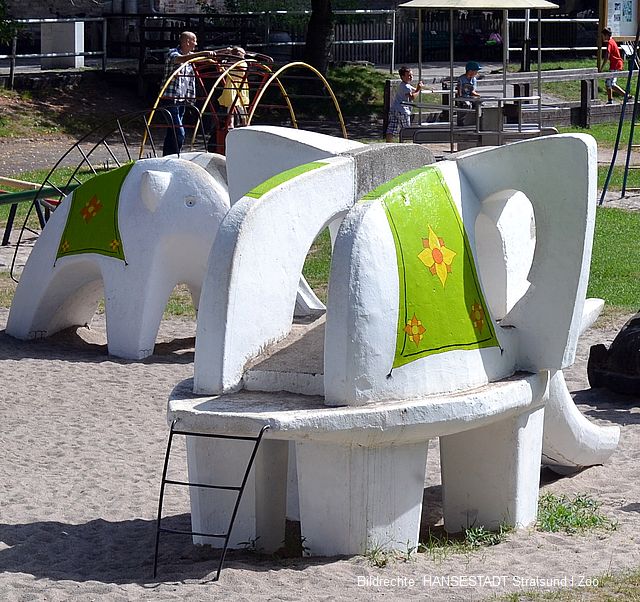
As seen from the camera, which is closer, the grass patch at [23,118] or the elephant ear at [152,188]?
the elephant ear at [152,188]

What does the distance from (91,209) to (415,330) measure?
540 centimetres

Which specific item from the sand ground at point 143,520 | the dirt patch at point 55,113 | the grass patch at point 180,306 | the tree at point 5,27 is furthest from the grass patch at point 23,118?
A: the sand ground at point 143,520

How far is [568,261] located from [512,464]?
961 mm

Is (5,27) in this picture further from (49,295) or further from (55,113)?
(49,295)

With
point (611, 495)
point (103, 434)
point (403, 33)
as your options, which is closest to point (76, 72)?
point (403, 33)

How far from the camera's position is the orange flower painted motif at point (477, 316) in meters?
5.82

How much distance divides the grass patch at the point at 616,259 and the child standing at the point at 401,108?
207 inches

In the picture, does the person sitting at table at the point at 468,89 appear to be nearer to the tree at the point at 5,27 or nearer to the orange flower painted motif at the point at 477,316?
the tree at the point at 5,27

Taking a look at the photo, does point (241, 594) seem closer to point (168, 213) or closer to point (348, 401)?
point (348, 401)

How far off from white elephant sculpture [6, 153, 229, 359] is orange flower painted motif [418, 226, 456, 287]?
453cm

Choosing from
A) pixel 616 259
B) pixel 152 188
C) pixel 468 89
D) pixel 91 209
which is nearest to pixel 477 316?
pixel 152 188

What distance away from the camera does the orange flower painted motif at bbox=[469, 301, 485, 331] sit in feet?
19.1

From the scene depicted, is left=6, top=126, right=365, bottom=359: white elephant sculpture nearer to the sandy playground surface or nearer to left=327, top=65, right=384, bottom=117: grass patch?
the sandy playground surface

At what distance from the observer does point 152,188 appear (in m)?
10.0
